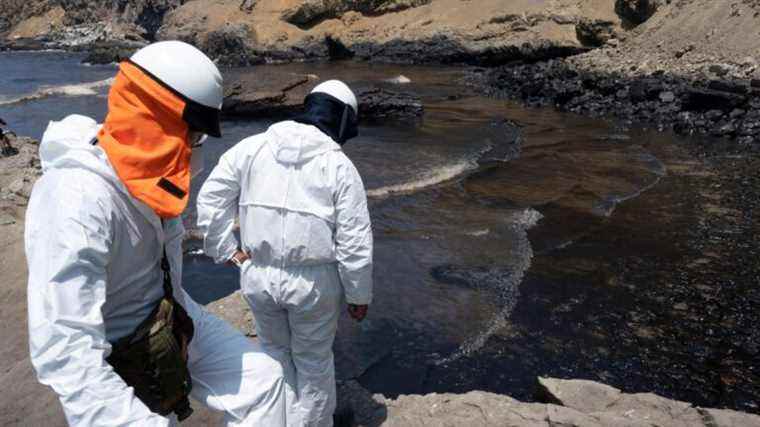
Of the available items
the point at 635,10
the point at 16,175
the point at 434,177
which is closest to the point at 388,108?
the point at 434,177

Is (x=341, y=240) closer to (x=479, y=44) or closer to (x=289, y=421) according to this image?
(x=289, y=421)

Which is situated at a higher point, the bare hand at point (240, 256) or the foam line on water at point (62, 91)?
the bare hand at point (240, 256)

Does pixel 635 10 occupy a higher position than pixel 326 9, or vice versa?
pixel 635 10

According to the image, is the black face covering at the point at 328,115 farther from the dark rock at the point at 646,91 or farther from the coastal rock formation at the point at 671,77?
the dark rock at the point at 646,91

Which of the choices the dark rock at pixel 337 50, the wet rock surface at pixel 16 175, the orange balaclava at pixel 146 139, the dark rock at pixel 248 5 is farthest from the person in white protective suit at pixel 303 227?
the dark rock at pixel 248 5

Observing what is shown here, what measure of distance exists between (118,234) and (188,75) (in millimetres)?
542

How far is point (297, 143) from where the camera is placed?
3127 mm

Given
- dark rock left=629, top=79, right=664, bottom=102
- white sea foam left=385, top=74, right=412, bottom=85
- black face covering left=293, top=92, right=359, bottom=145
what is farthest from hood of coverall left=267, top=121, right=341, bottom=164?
white sea foam left=385, top=74, right=412, bottom=85

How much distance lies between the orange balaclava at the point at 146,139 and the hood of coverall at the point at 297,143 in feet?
4.04

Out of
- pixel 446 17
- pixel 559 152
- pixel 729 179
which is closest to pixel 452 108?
pixel 559 152

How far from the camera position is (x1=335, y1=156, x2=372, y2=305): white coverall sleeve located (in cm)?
312

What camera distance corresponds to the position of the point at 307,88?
1964 cm

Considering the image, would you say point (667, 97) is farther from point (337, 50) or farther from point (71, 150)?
point (337, 50)

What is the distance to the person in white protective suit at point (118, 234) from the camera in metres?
1.63
